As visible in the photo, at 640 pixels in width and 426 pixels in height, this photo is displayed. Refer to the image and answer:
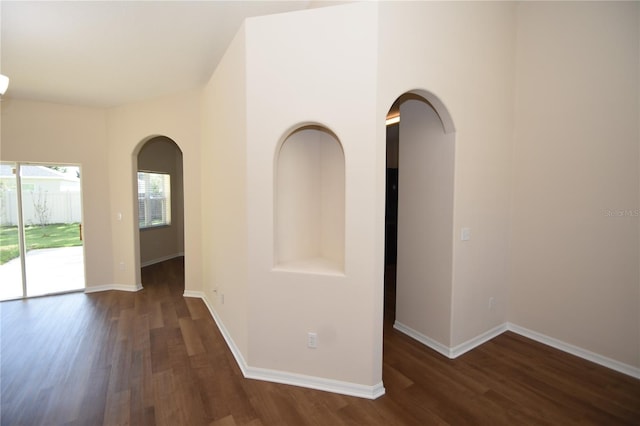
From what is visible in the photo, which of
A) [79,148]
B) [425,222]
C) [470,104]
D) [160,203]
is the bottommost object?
[425,222]

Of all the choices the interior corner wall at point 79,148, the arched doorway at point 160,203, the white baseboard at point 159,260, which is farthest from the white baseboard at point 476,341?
the white baseboard at point 159,260

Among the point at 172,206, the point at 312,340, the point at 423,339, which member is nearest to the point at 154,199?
the point at 172,206

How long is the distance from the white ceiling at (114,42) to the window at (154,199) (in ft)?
7.94

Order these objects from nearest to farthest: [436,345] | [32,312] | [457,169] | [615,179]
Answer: [615,179] → [457,169] → [436,345] → [32,312]

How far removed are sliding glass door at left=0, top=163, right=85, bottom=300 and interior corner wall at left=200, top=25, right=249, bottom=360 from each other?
7.56 ft

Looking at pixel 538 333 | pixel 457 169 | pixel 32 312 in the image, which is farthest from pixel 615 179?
pixel 32 312

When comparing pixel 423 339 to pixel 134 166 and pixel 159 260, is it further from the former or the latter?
pixel 159 260

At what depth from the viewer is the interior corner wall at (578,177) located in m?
2.36

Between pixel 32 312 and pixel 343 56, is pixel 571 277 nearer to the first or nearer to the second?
pixel 343 56

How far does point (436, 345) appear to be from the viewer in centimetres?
277

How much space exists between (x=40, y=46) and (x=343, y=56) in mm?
2875

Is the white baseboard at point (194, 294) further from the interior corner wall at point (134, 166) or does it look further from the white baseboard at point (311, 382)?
the white baseboard at point (311, 382)

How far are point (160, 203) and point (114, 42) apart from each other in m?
4.35

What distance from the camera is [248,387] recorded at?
2.25 metres
